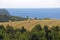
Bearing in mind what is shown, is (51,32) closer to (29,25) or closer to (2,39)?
(2,39)

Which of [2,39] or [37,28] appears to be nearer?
[2,39]

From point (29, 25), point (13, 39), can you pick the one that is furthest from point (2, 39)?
point (29, 25)

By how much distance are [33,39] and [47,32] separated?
122 inches

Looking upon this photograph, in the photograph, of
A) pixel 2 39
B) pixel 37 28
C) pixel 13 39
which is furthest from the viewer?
pixel 37 28

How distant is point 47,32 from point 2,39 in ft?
19.5

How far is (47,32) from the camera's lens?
121 feet

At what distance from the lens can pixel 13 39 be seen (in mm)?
33125

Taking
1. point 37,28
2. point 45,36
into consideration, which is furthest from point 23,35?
point 37,28

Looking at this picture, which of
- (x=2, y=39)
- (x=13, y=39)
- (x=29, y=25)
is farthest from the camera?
(x=29, y=25)

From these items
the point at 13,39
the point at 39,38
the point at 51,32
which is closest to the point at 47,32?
the point at 51,32

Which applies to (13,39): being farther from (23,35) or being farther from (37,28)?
(37,28)

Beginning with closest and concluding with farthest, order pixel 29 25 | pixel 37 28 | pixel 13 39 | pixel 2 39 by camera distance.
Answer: pixel 13 39, pixel 2 39, pixel 37 28, pixel 29 25

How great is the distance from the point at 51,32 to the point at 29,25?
1589cm

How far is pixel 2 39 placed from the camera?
35.3 meters
